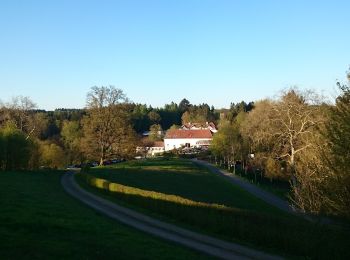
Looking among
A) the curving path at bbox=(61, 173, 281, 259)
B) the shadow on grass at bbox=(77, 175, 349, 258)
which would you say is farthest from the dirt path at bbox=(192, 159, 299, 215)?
the curving path at bbox=(61, 173, 281, 259)

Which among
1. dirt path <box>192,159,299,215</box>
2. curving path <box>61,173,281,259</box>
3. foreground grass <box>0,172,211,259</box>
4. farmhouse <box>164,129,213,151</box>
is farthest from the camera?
farmhouse <box>164,129,213,151</box>

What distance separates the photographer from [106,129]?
235 feet

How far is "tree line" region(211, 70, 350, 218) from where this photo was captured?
1912 cm

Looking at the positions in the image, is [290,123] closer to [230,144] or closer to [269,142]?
[269,142]

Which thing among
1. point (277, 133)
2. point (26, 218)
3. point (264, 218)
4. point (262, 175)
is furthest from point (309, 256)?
point (262, 175)

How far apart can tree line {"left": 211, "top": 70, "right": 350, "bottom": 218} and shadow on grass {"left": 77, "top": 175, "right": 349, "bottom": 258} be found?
4.93 feet

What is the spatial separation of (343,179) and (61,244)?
38.7 ft

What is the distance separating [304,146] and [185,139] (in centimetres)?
11733

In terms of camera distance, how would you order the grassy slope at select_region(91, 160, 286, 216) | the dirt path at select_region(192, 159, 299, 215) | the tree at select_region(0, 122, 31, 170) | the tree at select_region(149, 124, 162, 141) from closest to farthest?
the grassy slope at select_region(91, 160, 286, 216) → the dirt path at select_region(192, 159, 299, 215) → the tree at select_region(0, 122, 31, 170) → the tree at select_region(149, 124, 162, 141)

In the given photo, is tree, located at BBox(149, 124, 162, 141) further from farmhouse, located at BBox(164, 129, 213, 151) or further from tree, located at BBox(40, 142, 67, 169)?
tree, located at BBox(40, 142, 67, 169)

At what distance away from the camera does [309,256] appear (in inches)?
754

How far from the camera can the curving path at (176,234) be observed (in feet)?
63.0

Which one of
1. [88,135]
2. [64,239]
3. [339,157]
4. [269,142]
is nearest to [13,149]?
[88,135]

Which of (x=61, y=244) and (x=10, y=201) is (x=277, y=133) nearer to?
(x=10, y=201)
